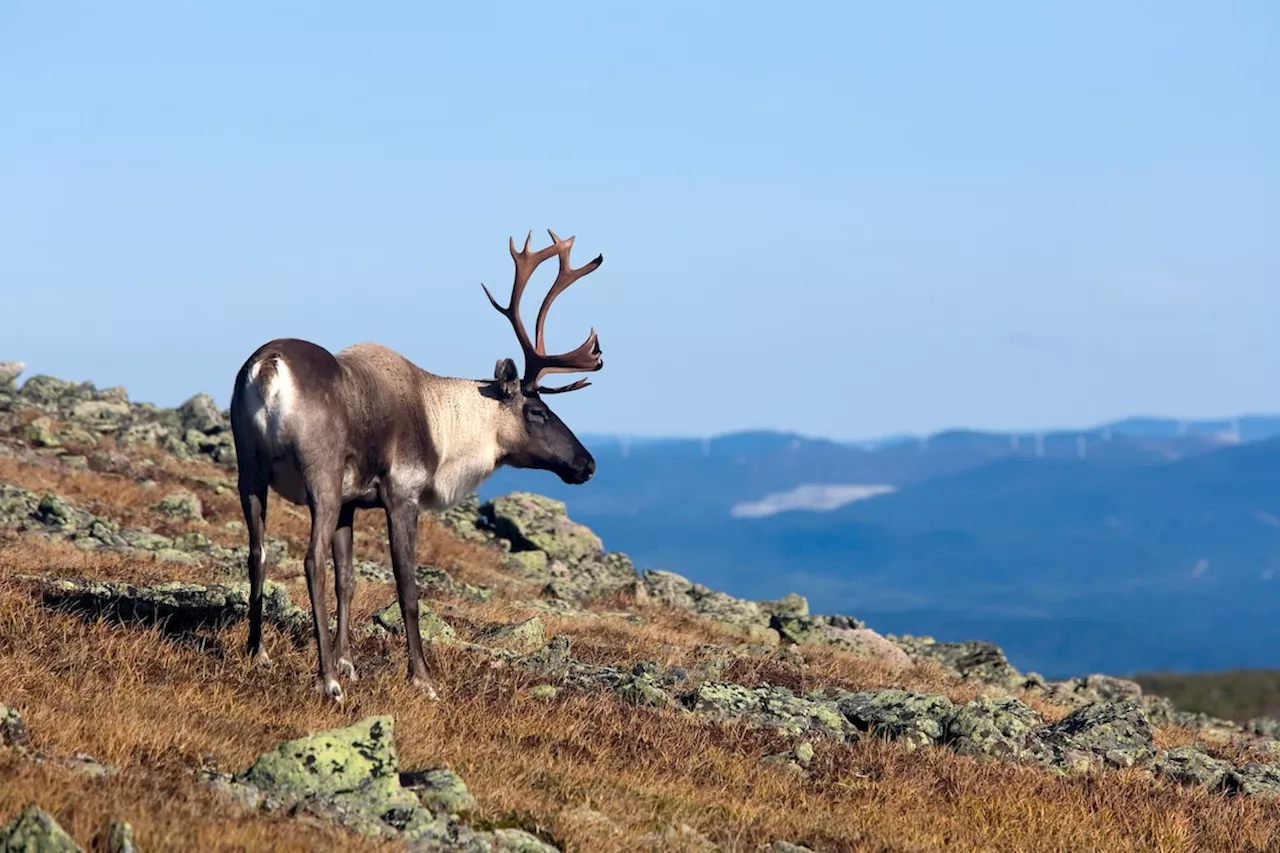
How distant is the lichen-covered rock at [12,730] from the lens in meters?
8.83

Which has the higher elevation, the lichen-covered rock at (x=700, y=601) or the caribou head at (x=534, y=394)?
the caribou head at (x=534, y=394)

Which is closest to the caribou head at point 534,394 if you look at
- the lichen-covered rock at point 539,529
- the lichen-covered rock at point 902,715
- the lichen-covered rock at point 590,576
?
the lichen-covered rock at point 902,715

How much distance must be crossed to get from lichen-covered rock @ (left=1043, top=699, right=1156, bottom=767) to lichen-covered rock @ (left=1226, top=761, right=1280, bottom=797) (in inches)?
33.9

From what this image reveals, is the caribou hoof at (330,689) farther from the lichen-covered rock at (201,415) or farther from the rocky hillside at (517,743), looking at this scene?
the lichen-covered rock at (201,415)

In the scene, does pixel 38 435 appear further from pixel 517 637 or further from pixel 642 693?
pixel 642 693

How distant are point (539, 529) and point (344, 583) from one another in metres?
19.9

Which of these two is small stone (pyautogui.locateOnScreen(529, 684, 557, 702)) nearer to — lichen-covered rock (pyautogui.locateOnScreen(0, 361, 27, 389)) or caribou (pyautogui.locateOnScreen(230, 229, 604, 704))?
caribou (pyautogui.locateOnScreen(230, 229, 604, 704))

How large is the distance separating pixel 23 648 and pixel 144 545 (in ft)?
41.9

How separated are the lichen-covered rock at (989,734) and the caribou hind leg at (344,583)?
5331mm

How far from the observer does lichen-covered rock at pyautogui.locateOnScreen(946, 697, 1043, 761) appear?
14.2 metres

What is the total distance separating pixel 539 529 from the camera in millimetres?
32969

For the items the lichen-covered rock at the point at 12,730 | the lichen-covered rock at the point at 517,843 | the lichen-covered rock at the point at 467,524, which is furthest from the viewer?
the lichen-covered rock at the point at 467,524

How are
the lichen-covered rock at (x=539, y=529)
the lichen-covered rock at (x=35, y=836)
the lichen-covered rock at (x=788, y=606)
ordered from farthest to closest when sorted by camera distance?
1. the lichen-covered rock at (x=539, y=529)
2. the lichen-covered rock at (x=788, y=606)
3. the lichen-covered rock at (x=35, y=836)

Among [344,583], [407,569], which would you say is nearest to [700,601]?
[407,569]
